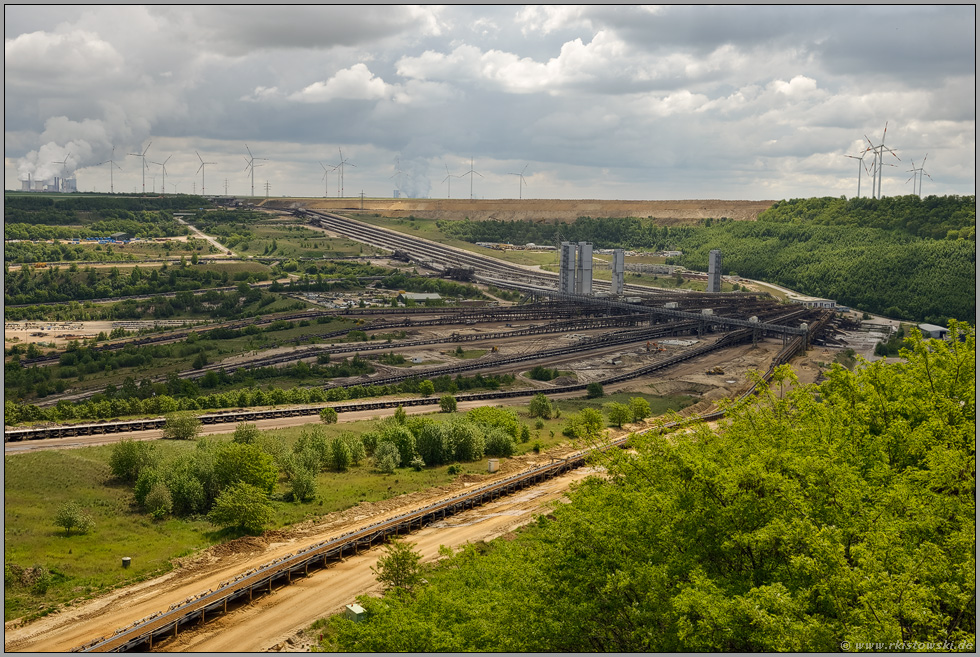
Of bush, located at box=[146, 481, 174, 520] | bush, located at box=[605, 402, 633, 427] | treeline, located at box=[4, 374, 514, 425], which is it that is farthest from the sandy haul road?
treeline, located at box=[4, 374, 514, 425]

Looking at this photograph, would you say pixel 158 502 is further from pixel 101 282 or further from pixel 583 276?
pixel 101 282

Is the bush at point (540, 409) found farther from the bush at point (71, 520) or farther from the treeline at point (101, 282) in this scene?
the treeline at point (101, 282)

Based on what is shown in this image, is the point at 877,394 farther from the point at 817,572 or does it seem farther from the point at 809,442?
the point at 817,572

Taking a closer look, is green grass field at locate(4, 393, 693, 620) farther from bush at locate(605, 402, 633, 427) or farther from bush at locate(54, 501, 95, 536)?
bush at locate(605, 402, 633, 427)

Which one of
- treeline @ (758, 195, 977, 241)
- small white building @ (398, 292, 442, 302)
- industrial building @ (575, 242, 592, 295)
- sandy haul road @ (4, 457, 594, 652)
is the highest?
treeline @ (758, 195, 977, 241)

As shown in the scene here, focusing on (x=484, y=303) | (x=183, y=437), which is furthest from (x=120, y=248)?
(x=183, y=437)

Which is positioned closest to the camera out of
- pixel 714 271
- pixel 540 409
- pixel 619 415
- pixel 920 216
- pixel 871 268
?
pixel 619 415

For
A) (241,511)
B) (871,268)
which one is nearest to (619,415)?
(241,511)
